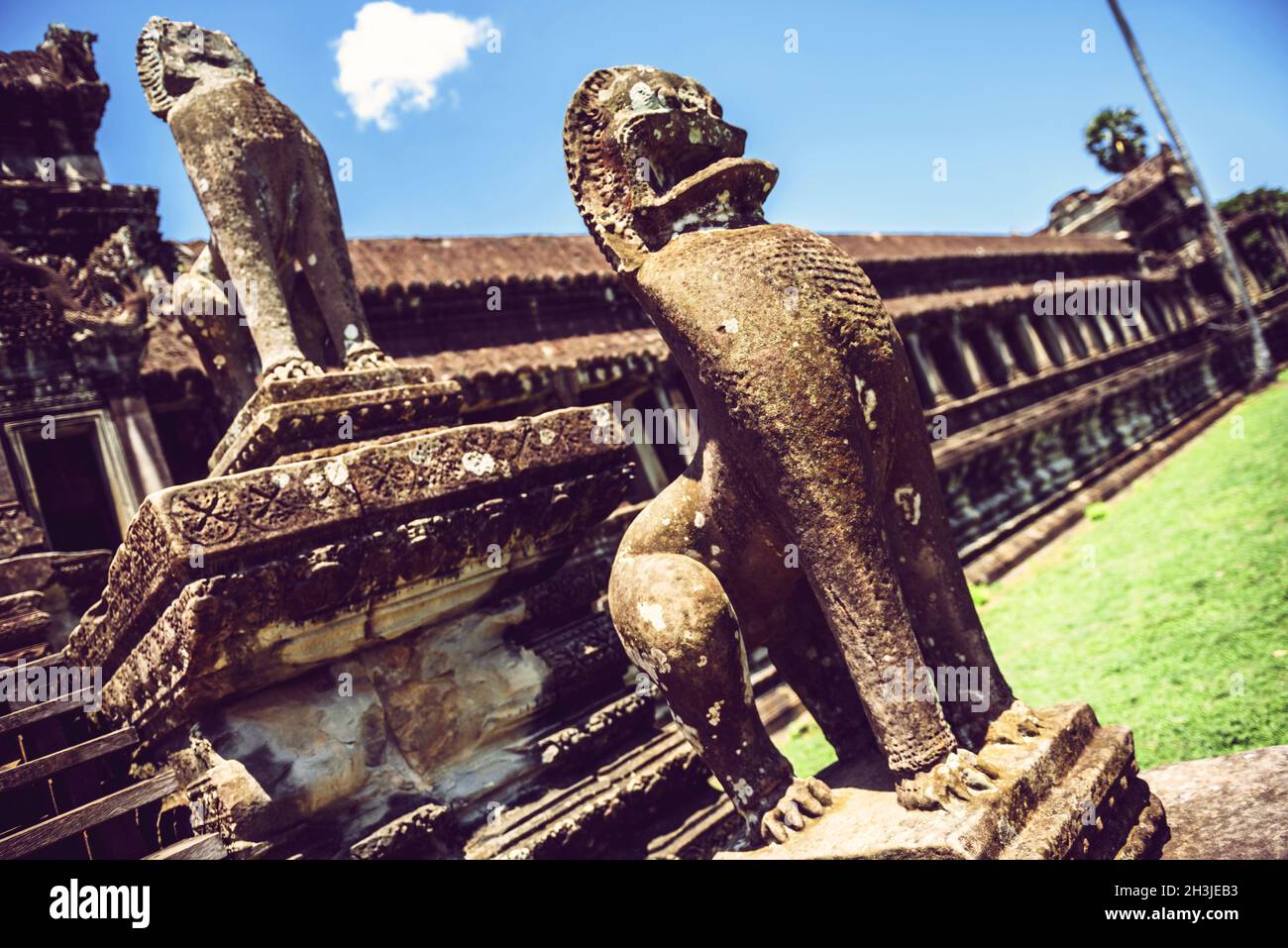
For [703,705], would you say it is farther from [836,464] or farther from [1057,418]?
[1057,418]

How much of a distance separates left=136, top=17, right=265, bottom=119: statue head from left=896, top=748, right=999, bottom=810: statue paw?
3.59 m

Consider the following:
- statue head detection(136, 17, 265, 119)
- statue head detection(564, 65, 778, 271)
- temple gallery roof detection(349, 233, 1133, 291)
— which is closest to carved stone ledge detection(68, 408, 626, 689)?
statue head detection(564, 65, 778, 271)

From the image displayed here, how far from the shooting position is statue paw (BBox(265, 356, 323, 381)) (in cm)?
289

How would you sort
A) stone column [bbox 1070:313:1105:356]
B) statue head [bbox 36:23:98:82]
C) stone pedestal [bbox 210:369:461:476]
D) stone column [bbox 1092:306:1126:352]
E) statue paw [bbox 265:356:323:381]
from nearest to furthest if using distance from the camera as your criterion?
stone pedestal [bbox 210:369:461:476]
statue paw [bbox 265:356:323:381]
statue head [bbox 36:23:98:82]
stone column [bbox 1070:313:1105:356]
stone column [bbox 1092:306:1126:352]

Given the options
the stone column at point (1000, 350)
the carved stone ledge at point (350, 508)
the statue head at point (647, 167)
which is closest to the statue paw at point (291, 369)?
the carved stone ledge at point (350, 508)

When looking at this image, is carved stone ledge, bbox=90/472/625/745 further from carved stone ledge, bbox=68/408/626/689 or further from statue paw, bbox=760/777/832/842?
statue paw, bbox=760/777/832/842

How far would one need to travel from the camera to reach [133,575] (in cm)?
237

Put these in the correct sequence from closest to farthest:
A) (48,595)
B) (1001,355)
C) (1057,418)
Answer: (48,595)
(1057,418)
(1001,355)

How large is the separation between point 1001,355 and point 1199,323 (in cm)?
942

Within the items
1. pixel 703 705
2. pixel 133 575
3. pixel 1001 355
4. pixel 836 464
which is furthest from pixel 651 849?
pixel 1001 355

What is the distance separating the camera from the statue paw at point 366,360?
3084 millimetres

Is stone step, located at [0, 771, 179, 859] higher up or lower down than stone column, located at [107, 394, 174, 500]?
lower down

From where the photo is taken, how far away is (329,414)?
8.85ft

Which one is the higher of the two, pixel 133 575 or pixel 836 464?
pixel 133 575
